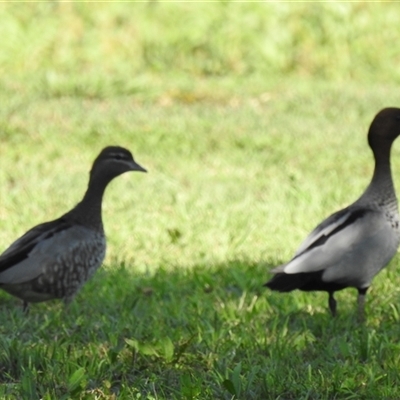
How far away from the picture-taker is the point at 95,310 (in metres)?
5.92

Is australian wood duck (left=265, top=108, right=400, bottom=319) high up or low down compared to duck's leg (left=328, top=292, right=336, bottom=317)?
up

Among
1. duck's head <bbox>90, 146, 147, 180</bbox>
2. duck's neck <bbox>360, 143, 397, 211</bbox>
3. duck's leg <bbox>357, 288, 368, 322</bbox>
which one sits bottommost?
duck's leg <bbox>357, 288, 368, 322</bbox>

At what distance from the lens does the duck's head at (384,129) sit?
6082 millimetres

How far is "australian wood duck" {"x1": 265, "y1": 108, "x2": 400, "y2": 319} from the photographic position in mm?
5520

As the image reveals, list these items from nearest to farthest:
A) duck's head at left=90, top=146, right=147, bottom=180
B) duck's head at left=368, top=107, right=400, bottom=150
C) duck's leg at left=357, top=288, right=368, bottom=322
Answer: duck's leg at left=357, top=288, right=368, bottom=322 < duck's head at left=368, top=107, right=400, bottom=150 < duck's head at left=90, top=146, right=147, bottom=180

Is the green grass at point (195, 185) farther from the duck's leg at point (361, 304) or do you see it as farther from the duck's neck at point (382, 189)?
the duck's neck at point (382, 189)

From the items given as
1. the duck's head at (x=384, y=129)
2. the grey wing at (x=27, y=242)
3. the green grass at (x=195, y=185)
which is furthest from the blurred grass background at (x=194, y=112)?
the duck's head at (x=384, y=129)

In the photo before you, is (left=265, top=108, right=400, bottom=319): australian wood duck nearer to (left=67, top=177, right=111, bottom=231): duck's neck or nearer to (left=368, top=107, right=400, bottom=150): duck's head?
(left=368, top=107, right=400, bottom=150): duck's head

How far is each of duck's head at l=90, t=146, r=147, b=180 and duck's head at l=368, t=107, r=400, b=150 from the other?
1341mm

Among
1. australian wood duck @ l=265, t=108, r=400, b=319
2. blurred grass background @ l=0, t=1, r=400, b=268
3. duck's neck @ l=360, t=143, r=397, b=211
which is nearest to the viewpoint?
australian wood duck @ l=265, t=108, r=400, b=319

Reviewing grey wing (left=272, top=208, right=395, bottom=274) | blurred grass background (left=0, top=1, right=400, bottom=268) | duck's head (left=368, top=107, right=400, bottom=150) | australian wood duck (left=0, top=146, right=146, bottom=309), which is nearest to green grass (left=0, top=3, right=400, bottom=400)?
blurred grass background (left=0, top=1, right=400, bottom=268)

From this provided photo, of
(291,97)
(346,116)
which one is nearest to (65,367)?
(346,116)

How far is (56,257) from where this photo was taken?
18.8 ft

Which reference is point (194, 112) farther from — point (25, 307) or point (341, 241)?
point (341, 241)
